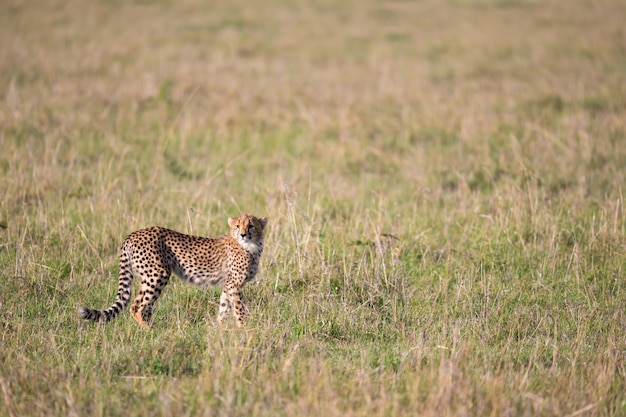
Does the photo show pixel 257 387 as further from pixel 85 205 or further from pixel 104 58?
pixel 104 58

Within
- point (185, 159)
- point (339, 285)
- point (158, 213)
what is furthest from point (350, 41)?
point (339, 285)

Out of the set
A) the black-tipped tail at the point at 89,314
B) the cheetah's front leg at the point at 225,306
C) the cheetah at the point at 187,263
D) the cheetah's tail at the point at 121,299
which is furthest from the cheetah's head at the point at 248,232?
the black-tipped tail at the point at 89,314

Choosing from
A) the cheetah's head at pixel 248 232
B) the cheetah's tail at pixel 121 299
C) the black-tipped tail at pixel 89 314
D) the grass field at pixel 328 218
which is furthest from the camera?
the cheetah's head at pixel 248 232

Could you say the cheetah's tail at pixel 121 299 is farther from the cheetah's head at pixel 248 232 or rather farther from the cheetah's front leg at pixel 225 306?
the cheetah's head at pixel 248 232

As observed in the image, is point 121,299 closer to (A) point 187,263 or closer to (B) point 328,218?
(A) point 187,263

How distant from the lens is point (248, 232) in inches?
211

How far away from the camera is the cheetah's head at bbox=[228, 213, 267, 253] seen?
210 inches

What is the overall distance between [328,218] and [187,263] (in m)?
2.19

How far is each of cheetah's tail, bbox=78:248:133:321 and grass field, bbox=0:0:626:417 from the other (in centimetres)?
10

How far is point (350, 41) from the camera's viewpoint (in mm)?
17609

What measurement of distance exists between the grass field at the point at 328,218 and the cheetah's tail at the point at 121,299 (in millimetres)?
98

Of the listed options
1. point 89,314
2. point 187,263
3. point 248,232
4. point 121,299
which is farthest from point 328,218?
point 89,314

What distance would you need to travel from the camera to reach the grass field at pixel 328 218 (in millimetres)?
4328

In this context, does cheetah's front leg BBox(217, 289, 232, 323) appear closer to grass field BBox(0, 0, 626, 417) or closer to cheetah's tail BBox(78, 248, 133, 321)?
grass field BBox(0, 0, 626, 417)
